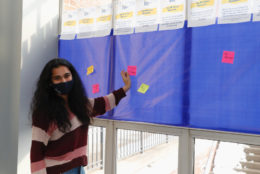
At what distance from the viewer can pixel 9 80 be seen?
7.65ft

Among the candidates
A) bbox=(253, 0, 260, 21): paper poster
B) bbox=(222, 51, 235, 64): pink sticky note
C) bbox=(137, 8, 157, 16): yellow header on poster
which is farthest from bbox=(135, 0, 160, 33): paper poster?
bbox=(253, 0, 260, 21): paper poster

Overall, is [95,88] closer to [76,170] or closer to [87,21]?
[87,21]

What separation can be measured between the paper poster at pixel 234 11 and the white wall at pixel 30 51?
5.56ft

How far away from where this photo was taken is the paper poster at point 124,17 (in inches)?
84.9

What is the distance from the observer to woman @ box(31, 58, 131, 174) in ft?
5.20

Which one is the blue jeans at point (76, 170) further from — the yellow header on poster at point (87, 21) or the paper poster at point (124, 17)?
the yellow header on poster at point (87, 21)

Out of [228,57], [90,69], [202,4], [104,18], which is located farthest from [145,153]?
[202,4]

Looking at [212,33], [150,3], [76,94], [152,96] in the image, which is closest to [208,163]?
[152,96]

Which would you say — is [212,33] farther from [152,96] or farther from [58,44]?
[58,44]

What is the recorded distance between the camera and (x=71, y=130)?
166 cm

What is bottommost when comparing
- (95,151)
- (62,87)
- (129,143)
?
(95,151)

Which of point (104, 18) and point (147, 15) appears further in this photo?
point (104, 18)

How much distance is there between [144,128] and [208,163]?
23.4 inches

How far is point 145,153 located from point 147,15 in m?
1.34
